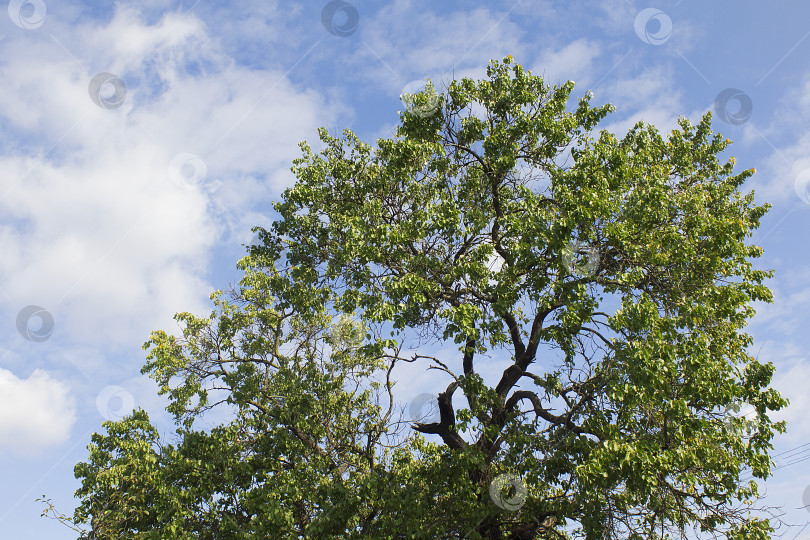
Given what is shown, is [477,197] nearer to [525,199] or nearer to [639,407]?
[525,199]

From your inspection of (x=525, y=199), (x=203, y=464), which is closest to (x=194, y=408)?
(x=203, y=464)

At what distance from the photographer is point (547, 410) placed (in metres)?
11.9

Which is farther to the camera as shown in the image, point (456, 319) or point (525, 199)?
point (525, 199)

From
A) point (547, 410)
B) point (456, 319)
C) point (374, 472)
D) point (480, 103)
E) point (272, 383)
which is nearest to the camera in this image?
point (456, 319)

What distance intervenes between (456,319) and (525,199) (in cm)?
312

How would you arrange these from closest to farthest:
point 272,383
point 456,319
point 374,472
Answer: point 456,319 → point 374,472 → point 272,383

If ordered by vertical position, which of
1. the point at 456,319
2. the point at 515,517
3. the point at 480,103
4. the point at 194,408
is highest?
the point at 480,103

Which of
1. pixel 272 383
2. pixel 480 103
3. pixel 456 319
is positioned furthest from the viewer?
pixel 272 383

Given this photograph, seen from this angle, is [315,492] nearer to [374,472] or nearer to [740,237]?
[374,472]

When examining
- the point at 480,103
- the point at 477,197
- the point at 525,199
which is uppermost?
the point at 480,103

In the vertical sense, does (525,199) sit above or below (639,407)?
above

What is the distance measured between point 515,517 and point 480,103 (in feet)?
29.9

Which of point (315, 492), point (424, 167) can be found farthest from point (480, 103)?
point (315, 492)

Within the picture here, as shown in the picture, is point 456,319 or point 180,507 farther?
point 180,507
